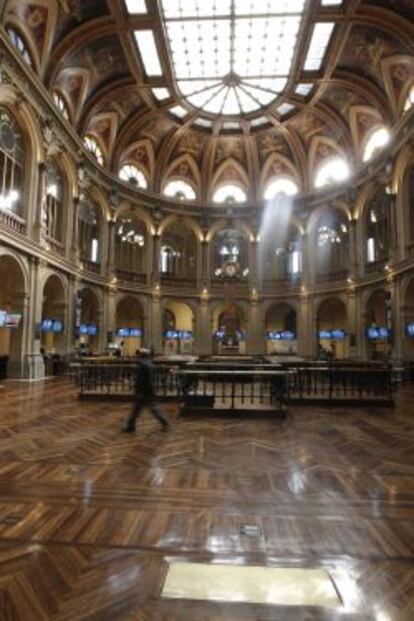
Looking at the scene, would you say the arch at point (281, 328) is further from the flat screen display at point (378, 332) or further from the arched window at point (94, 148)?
the arched window at point (94, 148)

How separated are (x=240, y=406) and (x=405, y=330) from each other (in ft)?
35.7

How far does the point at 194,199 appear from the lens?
2636cm

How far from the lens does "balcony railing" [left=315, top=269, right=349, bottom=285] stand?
22078 mm

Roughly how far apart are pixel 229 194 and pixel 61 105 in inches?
498

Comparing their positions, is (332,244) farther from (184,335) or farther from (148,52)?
(148,52)

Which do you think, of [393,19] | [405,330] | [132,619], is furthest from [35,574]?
[393,19]

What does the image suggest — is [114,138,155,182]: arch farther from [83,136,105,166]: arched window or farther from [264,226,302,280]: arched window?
[264,226,302,280]: arched window

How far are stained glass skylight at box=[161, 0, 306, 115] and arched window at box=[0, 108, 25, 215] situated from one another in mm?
8074

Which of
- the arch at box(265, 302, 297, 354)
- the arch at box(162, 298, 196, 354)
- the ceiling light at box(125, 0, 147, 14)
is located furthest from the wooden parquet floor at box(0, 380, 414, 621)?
the arch at box(265, 302, 297, 354)

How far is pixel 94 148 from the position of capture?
Result: 2094cm

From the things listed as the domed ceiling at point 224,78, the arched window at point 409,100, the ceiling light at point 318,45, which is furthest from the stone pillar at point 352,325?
the ceiling light at point 318,45

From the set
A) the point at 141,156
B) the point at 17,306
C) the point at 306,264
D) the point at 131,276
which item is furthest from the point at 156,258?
the point at 17,306

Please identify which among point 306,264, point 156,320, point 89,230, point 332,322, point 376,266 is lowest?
point 156,320

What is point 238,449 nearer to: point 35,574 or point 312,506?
point 312,506
